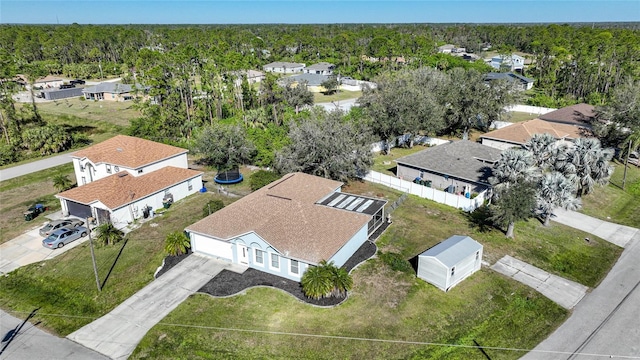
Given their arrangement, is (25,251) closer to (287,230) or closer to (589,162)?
(287,230)

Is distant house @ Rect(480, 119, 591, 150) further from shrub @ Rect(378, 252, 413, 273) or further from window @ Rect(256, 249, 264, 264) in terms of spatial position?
window @ Rect(256, 249, 264, 264)

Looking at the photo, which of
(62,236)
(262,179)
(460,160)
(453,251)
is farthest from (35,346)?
(460,160)

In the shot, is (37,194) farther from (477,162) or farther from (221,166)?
(477,162)

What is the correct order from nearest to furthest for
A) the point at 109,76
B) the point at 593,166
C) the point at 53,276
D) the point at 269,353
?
1. the point at 269,353
2. the point at 53,276
3. the point at 593,166
4. the point at 109,76

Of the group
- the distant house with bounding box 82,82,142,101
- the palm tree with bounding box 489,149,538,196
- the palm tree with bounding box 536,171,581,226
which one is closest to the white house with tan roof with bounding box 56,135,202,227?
the palm tree with bounding box 489,149,538,196

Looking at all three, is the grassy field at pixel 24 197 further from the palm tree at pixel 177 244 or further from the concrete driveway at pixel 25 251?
the palm tree at pixel 177 244

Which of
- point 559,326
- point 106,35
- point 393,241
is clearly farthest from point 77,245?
point 106,35

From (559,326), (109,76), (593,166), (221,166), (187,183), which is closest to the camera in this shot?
(559,326)
